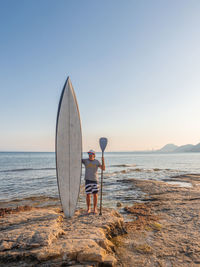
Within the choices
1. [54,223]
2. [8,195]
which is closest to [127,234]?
[54,223]

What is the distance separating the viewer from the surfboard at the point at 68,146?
17.8 feet

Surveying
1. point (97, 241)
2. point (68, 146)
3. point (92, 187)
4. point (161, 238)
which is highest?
point (68, 146)

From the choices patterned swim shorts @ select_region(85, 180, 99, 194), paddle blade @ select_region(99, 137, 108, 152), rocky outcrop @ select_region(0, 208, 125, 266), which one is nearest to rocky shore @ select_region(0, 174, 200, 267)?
rocky outcrop @ select_region(0, 208, 125, 266)

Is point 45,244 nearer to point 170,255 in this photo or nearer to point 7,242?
point 7,242

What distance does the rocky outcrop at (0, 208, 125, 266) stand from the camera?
3.02m

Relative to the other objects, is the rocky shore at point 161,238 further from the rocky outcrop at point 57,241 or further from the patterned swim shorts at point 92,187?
the patterned swim shorts at point 92,187

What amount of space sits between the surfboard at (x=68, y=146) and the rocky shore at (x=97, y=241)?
0.78 m

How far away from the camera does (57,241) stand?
346 cm

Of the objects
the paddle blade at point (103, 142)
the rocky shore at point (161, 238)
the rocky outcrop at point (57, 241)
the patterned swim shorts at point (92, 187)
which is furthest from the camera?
the paddle blade at point (103, 142)

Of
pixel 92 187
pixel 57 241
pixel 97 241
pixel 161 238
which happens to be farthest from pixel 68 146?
pixel 161 238

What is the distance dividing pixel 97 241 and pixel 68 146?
2734 millimetres

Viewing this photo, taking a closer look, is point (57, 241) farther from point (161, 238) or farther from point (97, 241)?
point (161, 238)

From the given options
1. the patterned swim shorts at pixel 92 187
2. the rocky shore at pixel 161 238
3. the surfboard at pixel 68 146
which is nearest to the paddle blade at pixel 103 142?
the surfboard at pixel 68 146

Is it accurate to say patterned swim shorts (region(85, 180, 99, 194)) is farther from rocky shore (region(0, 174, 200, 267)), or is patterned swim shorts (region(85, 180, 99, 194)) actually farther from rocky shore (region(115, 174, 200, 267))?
rocky shore (region(115, 174, 200, 267))
